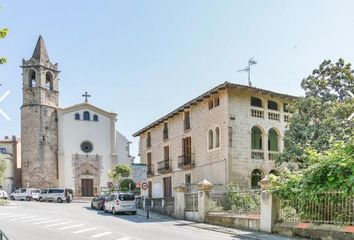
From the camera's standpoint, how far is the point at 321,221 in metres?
16.4

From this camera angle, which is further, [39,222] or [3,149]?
[3,149]

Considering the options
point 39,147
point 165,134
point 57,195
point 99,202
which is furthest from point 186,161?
point 39,147

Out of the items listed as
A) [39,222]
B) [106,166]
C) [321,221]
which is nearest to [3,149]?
[106,166]

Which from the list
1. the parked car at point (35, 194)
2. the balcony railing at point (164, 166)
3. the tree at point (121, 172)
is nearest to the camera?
the balcony railing at point (164, 166)

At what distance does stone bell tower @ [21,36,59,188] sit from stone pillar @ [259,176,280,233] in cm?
4146

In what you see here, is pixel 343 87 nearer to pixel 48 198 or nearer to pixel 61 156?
pixel 48 198

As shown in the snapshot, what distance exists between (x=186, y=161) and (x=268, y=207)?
16239 millimetres

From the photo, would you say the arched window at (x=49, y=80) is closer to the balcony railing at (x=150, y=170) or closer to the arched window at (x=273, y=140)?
the balcony railing at (x=150, y=170)

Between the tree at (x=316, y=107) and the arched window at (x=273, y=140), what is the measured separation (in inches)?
207

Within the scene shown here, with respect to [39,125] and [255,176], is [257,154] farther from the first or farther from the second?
[39,125]

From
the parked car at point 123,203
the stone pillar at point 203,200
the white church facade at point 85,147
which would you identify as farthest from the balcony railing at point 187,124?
the white church facade at point 85,147

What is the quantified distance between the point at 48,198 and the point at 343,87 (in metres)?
34.0

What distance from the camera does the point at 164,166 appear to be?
3881cm

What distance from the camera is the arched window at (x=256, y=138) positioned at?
3073 centimetres
